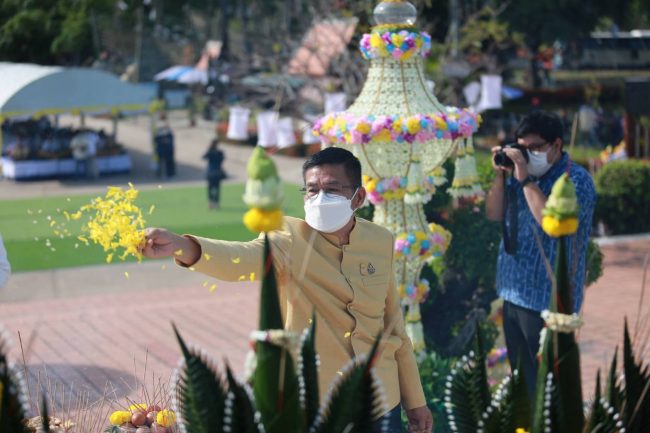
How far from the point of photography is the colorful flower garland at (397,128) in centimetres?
527

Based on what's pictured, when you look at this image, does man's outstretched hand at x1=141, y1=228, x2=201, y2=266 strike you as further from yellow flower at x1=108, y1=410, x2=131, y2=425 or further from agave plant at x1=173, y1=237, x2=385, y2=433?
yellow flower at x1=108, y1=410, x2=131, y2=425

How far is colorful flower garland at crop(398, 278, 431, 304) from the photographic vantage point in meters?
5.57

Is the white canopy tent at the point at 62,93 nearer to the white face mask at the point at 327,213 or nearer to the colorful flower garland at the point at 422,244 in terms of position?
the colorful flower garland at the point at 422,244

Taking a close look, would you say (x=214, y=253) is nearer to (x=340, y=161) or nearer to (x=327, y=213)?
(x=327, y=213)

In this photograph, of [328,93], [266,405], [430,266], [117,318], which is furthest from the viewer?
[328,93]

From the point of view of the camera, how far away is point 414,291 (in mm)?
5613

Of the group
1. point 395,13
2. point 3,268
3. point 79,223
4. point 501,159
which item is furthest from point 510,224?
point 79,223

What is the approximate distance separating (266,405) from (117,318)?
7314 mm

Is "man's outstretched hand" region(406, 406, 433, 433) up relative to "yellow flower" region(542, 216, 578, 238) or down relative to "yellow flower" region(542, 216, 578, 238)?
down

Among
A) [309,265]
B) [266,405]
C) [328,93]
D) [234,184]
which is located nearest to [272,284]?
[266,405]

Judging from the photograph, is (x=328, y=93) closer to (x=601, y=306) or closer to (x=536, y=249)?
(x=601, y=306)

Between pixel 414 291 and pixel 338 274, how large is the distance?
265 cm

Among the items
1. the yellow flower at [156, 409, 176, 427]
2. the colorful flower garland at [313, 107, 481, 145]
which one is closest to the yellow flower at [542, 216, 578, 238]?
the yellow flower at [156, 409, 176, 427]

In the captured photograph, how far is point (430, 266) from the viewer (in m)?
6.18
